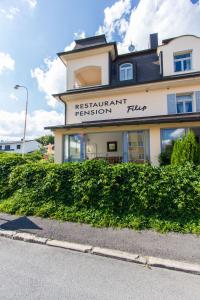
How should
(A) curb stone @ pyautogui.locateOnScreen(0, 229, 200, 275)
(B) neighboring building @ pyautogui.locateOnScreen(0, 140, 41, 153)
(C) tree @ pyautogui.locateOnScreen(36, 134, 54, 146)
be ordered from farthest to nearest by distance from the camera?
(B) neighboring building @ pyautogui.locateOnScreen(0, 140, 41, 153) < (C) tree @ pyautogui.locateOnScreen(36, 134, 54, 146) < (A) curb stone @ pyautogui.locateOnScreen(0, 229, 200, 275)

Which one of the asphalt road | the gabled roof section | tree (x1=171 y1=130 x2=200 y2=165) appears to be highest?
the gabled roof section

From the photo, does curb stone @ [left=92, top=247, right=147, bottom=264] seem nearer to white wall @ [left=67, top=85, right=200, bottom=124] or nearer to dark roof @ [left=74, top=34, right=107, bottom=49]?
white wall @ [left=67, top=85, right=200, bottom=124]

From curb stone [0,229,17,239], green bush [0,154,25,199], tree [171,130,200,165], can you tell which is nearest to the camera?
curb stone [0,229,17,239]

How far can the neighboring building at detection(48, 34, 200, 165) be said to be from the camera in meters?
9.88

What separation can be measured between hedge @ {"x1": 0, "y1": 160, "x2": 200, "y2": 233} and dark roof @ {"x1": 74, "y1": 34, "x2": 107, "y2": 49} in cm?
1111

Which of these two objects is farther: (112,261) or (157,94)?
(157,94)

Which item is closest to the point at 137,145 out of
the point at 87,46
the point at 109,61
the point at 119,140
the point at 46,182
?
the point at 119,140

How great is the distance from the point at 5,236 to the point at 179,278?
161 inches

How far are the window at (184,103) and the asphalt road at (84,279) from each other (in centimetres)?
1009

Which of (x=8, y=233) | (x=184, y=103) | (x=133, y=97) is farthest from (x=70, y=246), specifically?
(x=184, y=103)

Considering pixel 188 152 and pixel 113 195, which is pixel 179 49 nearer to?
pixel 188 152

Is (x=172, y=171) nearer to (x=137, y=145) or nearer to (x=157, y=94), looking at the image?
(x=137, y=145)

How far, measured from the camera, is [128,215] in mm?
5117

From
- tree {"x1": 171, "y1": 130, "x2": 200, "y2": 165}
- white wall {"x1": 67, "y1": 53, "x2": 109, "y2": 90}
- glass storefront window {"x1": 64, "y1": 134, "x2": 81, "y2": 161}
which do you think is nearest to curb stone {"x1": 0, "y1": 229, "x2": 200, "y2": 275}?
tree {"x1": 171, "y1": 130, "x2": 200, "y2": 165}
